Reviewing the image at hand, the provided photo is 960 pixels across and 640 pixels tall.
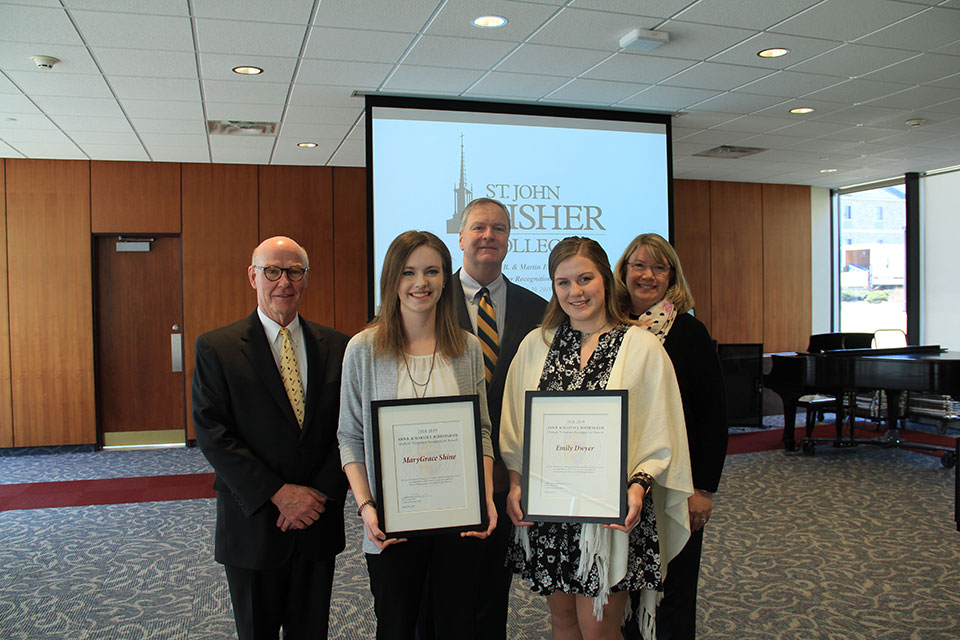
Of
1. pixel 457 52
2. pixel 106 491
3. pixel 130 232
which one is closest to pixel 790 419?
pixel 457 52

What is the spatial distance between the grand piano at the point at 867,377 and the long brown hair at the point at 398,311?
228 inches

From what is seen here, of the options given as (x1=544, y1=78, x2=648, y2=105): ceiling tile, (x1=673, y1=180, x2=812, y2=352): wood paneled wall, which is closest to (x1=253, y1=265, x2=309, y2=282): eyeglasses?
(x1=544, y1=78, x2=648, y2=105): ceiling tile

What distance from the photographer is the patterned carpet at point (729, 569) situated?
3.43 metres

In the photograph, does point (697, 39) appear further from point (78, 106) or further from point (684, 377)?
point (78, 106)

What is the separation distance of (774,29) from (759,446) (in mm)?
4721

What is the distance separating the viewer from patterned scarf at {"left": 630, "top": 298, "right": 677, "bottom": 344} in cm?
232

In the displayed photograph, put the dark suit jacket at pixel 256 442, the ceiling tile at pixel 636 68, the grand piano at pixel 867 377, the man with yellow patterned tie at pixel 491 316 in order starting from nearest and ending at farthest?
1. the dark suit jacket at pixel 256 442
2. the man with yellow patterned tie at pixel 491 316
3. the ceiling tile at pixel 636 68
4. the grand piano at pixel 867 377

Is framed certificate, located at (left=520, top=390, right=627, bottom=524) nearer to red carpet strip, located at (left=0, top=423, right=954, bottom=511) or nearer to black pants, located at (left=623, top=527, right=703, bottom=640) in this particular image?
black pants, located at (left=623, top=527, right=703, bottom=640)

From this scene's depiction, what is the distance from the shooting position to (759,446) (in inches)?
306

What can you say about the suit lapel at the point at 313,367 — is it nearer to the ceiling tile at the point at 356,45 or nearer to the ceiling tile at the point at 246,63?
the ceiling tile at the point at 356,45

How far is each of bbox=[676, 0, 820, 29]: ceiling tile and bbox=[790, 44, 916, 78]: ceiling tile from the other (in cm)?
83

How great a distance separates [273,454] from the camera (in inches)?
88.6

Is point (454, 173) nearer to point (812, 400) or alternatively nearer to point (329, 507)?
point (329, 507)

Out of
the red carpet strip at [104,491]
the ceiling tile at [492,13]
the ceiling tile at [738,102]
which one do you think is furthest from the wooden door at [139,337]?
the ceiling tile at [738,102]
